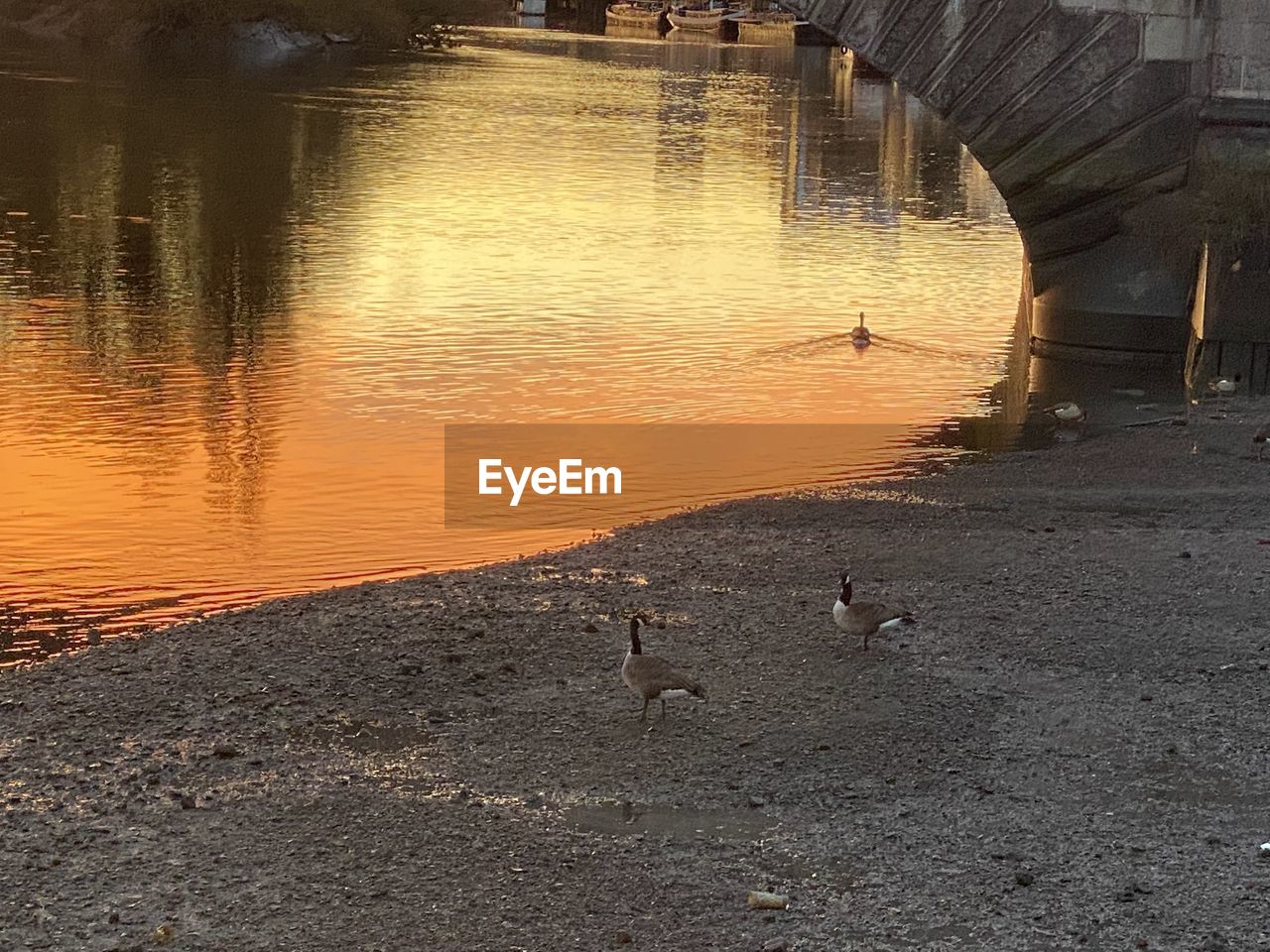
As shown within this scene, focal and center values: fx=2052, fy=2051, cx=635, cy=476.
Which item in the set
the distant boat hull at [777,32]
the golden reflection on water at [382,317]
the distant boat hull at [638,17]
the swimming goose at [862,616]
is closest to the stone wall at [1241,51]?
the golden reflection on water at [382,317]

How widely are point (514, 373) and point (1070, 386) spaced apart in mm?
5121

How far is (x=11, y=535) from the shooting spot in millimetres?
Result: 13172

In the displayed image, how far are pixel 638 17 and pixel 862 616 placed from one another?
111 metres

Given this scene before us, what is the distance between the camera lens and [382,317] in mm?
21156

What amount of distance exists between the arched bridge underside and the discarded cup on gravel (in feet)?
39.7

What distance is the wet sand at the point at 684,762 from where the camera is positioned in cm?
724

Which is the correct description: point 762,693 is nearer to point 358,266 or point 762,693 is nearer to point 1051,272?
point 1051,272

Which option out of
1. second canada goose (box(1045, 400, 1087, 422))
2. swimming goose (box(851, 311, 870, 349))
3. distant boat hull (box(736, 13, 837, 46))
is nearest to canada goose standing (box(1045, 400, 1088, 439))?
second canada goose (box(1045, 400, 1087, 422))

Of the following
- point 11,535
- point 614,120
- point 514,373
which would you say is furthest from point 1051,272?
point 614,120

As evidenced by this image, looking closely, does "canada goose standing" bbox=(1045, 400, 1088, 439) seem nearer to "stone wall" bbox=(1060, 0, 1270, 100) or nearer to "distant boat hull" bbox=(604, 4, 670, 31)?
"stone wall" bbox=(1060, 0, 1270, 100)

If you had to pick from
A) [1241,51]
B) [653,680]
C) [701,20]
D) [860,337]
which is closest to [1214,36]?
[1241,51]

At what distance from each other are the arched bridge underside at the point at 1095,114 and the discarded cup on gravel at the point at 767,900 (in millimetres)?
12088

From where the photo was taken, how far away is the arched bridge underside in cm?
1830

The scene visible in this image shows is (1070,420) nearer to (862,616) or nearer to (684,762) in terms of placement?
(862,616)
